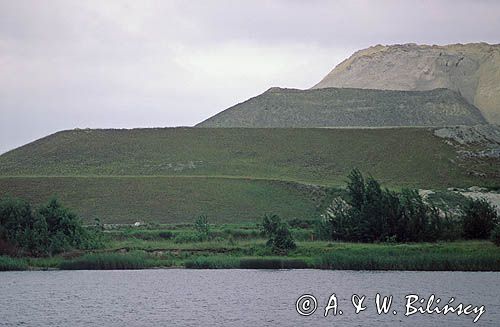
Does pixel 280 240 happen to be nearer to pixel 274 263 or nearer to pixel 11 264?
pixel 274 263

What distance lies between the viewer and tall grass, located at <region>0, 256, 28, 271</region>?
48875 millimetres

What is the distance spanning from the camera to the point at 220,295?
3728 cm

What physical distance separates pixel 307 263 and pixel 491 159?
63567 mm

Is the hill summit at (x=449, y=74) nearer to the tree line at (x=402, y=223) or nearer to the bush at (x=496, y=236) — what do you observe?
the tree line at (x=402, y=223)

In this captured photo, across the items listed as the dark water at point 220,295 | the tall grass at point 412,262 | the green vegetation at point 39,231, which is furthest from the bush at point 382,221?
the green vegetation at point 39,231

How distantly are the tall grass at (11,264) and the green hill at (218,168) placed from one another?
2940 centimetres

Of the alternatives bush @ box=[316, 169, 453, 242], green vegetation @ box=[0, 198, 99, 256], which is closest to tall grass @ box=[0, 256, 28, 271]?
green vegetation @ box=[0, 198, 99, 256]

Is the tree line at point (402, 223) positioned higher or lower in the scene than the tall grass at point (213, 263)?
higher

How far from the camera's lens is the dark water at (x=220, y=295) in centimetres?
3062

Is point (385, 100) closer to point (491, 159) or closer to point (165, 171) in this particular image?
point (491, 159)

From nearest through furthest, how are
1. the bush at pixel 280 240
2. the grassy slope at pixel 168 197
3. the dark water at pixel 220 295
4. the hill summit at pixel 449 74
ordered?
the dark water at pixel 220 295 < the bush at pixel 280 240 < the grassy slope at pixel 168 197 < the hill summit at pixel 449 74

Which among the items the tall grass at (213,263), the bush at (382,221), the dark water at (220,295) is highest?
the bush at (382,221)


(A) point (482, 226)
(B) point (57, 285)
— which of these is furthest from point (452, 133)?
(B) point (57, 285)

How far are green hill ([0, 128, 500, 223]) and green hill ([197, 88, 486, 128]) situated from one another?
2729 cm
